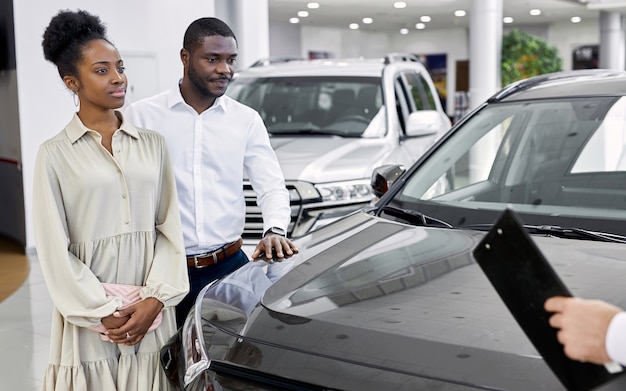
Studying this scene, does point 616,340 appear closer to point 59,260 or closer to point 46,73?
point 59,260

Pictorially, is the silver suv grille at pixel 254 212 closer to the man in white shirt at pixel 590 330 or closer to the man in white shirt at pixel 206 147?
the man in white shirt at pixel 206 147

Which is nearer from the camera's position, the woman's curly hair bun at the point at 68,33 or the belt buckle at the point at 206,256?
the woman's curly hair bun at the point at 68,33

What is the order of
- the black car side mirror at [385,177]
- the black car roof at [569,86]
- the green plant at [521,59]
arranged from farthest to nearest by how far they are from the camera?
the green plant at [521,59] → the black car side mirror at [385,177] → the black car roof at [569,86]

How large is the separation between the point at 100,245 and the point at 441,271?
3.22 ft

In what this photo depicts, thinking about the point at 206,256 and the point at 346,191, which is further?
the point at 346,191

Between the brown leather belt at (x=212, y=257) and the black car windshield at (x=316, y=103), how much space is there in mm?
3113

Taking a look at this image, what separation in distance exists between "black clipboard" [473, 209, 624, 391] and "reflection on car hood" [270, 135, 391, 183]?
12.0 ft

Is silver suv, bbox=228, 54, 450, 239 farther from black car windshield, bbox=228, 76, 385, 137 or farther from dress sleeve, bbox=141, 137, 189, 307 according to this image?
dress sleeve, bbox=141, 137, 189, 307

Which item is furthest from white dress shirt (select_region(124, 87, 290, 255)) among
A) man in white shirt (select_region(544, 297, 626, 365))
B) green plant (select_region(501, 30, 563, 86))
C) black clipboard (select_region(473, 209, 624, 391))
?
green plant (select_region(501, 30, 563, 86))

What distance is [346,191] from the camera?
5086mm

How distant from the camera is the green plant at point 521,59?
18.6 metres

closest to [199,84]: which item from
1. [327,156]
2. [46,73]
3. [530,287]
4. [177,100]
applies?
[177,100]

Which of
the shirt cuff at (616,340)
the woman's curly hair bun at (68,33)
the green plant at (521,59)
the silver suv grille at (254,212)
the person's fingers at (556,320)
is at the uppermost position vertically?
the green plant at (521,59)

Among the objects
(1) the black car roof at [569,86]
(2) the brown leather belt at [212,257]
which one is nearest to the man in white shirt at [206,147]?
(2) the brown leather belt at [212,257]
